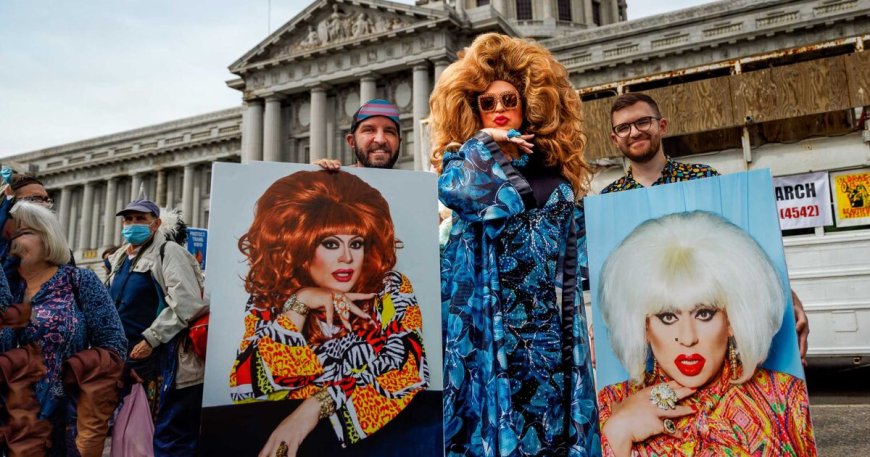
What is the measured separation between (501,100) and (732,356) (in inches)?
53.3

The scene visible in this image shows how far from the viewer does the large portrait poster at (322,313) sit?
7.15 feet

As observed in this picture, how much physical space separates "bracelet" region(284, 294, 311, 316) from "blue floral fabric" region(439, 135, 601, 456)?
0.56 meters

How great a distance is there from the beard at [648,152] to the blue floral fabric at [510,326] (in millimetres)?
916

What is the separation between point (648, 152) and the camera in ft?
10.4

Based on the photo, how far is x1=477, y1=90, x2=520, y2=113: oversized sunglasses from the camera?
265 centimetres

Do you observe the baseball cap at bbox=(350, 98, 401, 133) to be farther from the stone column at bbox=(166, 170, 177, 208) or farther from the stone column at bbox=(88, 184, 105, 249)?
the stone column at bbox=(88, 184, 105, 249)

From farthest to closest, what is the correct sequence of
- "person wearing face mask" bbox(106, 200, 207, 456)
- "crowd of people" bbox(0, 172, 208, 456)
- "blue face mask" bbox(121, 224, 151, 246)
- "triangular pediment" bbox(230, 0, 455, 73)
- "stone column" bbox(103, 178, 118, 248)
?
"stone column" bbox(103, 178, 118, 248)
"triangular pediment" bbox(230, 0, 455, 73)
"blue face mask" bbox(121, 224, 151, 246)
"person wearing face mask" bbox(106, 200, 207, 456)
"crowd of people" bbox(0, 172, 208, 456)

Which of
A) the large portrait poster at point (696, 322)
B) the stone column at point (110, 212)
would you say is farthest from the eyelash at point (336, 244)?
the stone column at point (110, 212)

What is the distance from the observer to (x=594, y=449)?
233 cm

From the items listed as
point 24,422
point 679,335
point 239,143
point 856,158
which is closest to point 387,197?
point 679,335

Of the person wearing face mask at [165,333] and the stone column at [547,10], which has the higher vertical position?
the stone column at [547,10]

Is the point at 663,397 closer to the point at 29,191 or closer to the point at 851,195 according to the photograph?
the point at 29,191

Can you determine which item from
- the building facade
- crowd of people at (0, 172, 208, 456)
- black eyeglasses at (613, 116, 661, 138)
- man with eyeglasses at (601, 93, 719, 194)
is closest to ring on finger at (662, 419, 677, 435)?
man with eyeglasses at (601, 93, 719, 194)

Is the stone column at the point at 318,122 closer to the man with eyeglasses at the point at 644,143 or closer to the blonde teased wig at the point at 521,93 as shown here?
the man with eyeglasses at the point at 644,143
